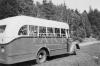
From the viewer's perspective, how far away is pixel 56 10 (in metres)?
33.4

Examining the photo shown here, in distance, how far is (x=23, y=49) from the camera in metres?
6.84

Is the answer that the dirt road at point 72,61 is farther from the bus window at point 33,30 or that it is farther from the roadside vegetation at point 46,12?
the roadside vegetation at point 46,12

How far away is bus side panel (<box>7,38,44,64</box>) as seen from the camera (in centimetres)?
627

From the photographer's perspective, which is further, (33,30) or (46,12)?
(46,12)

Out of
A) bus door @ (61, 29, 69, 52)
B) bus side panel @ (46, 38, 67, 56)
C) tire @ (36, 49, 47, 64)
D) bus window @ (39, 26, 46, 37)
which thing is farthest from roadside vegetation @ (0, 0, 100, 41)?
tire @ (36, 49, 47, 64)

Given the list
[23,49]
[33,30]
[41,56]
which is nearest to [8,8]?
[33,30]

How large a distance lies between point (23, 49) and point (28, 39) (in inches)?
25.1

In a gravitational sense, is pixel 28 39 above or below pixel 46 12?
below

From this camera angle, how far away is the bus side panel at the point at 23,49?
6267 mm

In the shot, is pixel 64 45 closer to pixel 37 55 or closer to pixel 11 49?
pixel 37 55

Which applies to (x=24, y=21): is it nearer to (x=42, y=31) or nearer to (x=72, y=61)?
(x=42, y=31)

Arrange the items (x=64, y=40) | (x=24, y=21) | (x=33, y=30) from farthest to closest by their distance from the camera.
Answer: (x=64, y=40)
(x=33, y=30)
(x=24, y=21)

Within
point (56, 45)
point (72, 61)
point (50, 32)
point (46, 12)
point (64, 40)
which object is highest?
point (46, 12)

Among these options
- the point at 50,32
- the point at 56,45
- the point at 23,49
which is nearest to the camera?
the point at 23,49
